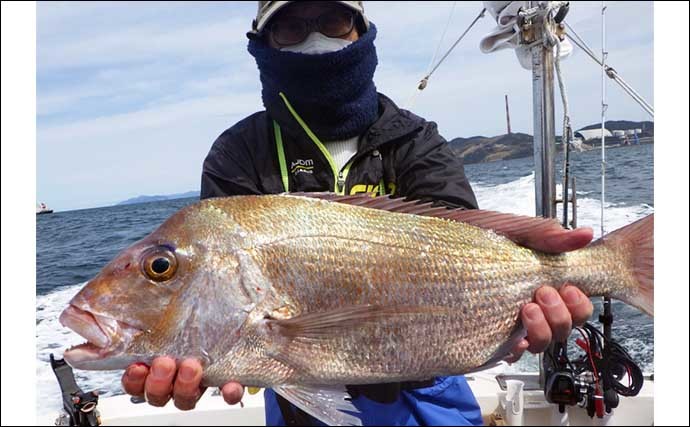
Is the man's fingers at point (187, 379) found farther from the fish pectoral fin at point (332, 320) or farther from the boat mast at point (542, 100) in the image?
the boat mast at point (542, 100)

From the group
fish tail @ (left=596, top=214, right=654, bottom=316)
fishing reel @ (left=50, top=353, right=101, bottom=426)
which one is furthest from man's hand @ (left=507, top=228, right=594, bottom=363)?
fishing reel @ (left=50, top=353, right=101, bottom=426)

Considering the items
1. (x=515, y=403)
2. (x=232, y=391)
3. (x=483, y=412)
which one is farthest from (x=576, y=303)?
(x=483, y=412)

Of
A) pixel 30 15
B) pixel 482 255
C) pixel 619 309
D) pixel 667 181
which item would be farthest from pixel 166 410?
pixel 619 309

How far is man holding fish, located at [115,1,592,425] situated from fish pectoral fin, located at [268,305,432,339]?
2.24 ft

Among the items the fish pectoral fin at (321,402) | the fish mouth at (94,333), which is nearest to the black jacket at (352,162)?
the fish mouth at (94,333)

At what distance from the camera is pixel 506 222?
1.80 meters

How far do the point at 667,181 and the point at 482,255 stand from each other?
103 cm

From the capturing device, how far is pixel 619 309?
7.16m

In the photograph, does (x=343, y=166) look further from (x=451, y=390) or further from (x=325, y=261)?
(x=451, y=390)

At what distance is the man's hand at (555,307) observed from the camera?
1.66 meters

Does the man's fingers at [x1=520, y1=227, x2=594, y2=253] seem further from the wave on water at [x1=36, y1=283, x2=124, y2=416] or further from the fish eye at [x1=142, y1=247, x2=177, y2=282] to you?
the wave on water at [x1=36, y1=283, x2=124, y2=416]

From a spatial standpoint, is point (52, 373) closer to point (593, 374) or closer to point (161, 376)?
point (161, 376)

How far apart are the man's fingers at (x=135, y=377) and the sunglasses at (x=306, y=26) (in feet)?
5.16

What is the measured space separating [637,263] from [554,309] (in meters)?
0.37
